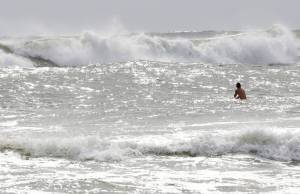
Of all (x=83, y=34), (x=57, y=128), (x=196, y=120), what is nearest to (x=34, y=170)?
(x=57, y=128)

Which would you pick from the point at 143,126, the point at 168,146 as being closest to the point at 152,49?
the point at 143,126

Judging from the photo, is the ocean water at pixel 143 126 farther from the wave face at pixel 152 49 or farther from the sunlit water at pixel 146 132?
the wave face at pixel 152 49

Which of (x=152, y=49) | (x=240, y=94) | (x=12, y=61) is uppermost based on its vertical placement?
(x=152, y=49)

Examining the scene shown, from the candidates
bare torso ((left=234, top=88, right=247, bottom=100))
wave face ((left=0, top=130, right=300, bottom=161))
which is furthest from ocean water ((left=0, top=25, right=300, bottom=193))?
bare torso ((left=234, top=88, right=247, bottom=100))

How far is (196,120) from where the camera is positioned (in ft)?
53.8

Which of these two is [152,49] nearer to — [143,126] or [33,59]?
[33,59]

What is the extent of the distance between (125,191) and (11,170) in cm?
243

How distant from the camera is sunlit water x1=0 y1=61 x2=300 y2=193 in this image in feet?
33.8

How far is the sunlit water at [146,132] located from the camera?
10.3 meters

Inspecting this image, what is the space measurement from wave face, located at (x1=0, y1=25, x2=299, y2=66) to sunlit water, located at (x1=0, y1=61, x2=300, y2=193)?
23.0 feet

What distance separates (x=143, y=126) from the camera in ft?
50.9

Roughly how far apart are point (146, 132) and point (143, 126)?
0.96 m

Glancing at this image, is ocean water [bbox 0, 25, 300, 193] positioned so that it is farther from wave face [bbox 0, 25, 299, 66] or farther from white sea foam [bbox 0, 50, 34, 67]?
wave face [bbox 0, 25, 299, 66]

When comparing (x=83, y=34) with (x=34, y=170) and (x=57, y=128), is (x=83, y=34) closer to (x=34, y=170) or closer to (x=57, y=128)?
(x=57, y=128)
